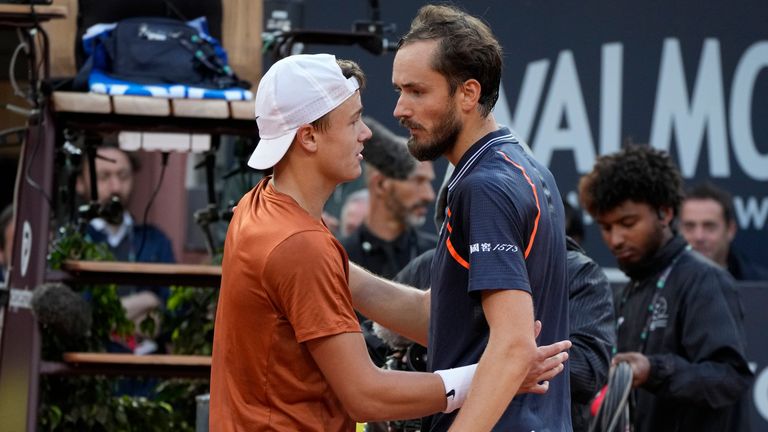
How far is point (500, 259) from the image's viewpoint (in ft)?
10.5

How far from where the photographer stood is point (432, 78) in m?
3.44

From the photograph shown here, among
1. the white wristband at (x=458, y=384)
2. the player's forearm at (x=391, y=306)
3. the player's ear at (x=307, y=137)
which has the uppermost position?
Result: the player's ear at (x=307, y=137)

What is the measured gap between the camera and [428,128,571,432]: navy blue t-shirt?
323 centimetres

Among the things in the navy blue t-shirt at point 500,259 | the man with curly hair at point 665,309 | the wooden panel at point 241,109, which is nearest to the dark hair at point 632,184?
the man with curly hair at point 665,309

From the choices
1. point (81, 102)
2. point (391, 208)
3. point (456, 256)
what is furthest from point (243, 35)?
point (456, 256)

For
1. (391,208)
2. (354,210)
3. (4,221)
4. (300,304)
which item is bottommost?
(354,210)

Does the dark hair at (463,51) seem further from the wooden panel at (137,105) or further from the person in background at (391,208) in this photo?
the person in background at (391,208)

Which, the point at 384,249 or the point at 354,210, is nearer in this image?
the point at 384,249

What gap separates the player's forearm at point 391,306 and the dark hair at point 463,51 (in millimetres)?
693

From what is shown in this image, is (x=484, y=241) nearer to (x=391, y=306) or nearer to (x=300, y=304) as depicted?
(x=300, y=304)

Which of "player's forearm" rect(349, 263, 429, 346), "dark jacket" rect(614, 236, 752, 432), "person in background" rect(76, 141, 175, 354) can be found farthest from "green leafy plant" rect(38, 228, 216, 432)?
"player's forearm" rect(349, 263, 429, 346)

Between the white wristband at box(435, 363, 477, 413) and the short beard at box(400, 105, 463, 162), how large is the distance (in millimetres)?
556

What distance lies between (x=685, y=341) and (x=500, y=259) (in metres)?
2.49

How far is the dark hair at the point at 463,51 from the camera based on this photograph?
343 cm
